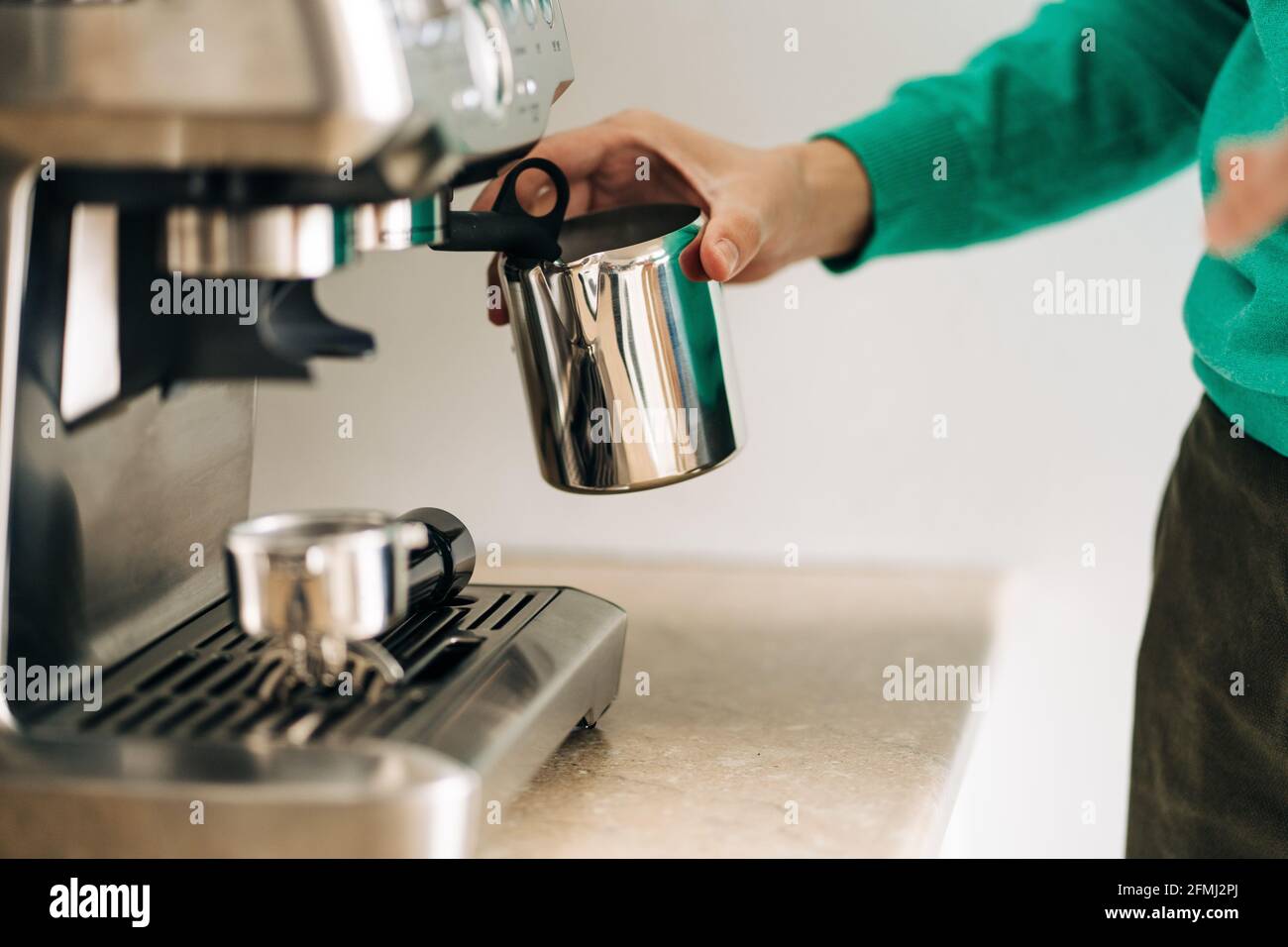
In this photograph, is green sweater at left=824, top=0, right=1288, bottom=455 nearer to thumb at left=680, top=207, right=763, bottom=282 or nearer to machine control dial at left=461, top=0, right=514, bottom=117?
thumb at left=680, top=207, right=763, bottom=282

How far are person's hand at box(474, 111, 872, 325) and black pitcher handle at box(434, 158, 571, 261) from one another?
9 centimetres

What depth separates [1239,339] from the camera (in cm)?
66

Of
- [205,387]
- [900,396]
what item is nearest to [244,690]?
[205,387]

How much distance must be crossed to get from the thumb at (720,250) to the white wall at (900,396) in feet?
1.29

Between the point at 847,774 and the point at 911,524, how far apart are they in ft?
1.66

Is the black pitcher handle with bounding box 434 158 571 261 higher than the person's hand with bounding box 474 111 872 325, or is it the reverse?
the person's hand with bounding box 474 111 872 325

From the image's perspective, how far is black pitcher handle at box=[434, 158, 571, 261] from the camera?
1.92ft

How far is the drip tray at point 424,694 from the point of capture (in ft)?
1.56

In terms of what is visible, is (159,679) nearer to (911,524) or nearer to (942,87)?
(942,87)

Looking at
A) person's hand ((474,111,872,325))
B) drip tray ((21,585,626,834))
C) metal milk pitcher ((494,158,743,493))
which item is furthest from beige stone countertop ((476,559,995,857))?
person's hand ((474,111,872,325))

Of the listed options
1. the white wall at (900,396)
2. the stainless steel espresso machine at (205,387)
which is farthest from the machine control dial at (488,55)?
the white wall at (900,396)

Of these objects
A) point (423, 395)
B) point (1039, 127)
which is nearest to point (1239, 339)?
point (1039, 127)

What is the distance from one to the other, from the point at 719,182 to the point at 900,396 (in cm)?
38

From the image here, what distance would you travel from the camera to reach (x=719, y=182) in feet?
2.48
